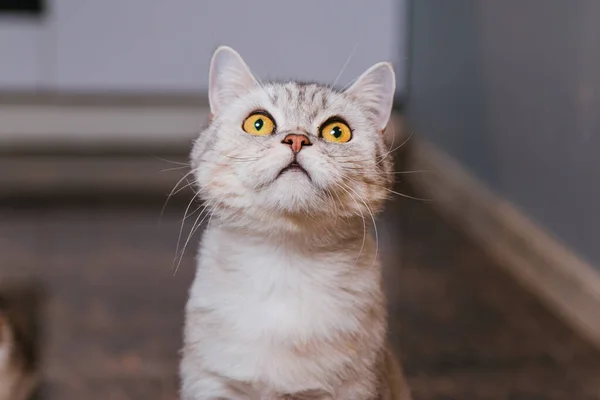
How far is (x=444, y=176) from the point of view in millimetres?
3213

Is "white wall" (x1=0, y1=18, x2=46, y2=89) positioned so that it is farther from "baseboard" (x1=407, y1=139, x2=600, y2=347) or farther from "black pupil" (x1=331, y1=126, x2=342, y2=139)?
"black pupil" (x1=331, y1=126, x2=342, y2=139)

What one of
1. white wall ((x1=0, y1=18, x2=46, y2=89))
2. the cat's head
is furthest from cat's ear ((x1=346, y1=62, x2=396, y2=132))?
white wall ((x1=0, y1=18, x2=46, y2=89))

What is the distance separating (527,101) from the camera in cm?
253

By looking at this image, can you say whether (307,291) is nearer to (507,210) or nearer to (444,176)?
(507,210)

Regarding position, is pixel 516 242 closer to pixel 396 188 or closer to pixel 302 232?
pixel 396 188

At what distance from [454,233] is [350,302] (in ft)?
6.00

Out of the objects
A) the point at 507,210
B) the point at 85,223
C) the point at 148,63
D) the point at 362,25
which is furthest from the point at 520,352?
the point at 148,63

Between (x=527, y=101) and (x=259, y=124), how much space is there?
1592 mm

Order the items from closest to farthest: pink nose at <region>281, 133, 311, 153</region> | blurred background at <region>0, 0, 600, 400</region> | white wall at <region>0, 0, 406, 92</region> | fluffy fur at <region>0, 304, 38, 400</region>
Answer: pink nose at <region>281, 133, 311, 153</region>, fluffy fur at <region>0, 304, 38, 400</region>, blurred background at <region>0, 0, 600, 400</region>, white wall at <region>0, 0, 406, 92</region>

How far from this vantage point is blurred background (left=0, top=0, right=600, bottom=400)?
6.35 feet

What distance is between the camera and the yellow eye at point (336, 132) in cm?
109

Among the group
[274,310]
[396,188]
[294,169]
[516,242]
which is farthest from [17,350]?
[396,188]

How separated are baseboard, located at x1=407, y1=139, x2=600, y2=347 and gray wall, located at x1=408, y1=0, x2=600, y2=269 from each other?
0.04m

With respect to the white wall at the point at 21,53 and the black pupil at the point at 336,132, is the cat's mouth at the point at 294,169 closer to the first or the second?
the black pupil at the point at 336,132
